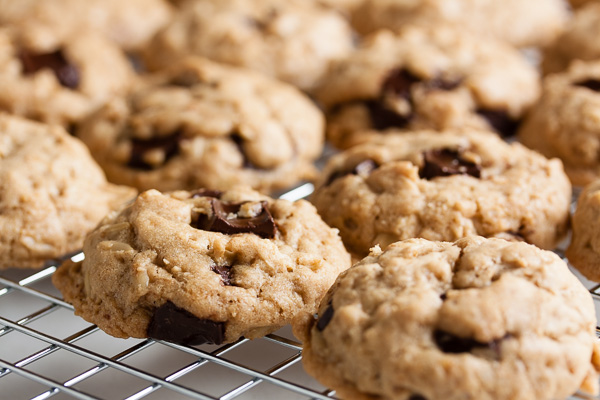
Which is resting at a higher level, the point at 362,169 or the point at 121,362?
the point at 362,169

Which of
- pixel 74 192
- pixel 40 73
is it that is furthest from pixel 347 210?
pixel 40 73

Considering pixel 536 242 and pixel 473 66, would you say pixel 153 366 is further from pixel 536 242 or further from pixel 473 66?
pixel 473 66

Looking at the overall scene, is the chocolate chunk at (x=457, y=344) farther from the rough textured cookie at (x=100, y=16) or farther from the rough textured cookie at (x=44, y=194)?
the rough textured cookie at (x=100, y=16)

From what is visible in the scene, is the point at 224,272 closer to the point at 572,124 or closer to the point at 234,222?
the point at 234,222

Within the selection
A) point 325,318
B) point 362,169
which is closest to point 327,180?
point 362,169

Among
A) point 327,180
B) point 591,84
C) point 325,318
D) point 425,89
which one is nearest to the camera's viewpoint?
point 325,318

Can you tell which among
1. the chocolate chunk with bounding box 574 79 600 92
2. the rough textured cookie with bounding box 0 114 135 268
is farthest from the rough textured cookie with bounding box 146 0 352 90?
the chocolate chunk with bounding box 574 79 600 92
